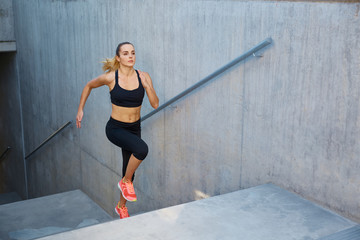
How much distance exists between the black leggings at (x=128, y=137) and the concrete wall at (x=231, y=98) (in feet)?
2.82

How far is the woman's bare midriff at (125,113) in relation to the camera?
3.97m

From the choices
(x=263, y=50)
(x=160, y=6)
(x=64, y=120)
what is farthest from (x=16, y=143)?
(x=263, y=50)

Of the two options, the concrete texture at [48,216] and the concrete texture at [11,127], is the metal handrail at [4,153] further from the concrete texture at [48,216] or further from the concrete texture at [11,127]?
the concrete texture at [48,216]

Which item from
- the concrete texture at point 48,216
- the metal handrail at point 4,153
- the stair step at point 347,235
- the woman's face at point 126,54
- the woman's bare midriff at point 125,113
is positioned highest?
the woman's face at point 126,54

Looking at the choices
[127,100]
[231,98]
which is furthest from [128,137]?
[231,98]

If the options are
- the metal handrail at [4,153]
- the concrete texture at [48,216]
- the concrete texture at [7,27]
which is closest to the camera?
the concrete texture at [48,216]

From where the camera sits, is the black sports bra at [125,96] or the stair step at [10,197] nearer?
the black sports bra at [125,96]

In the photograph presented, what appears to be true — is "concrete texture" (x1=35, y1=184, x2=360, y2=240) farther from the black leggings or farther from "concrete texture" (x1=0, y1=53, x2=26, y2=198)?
"concrete texture" (x1=0, y1=53, x2=26, y2=198)

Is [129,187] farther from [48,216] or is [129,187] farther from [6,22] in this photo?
[6,22]

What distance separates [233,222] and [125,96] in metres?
1.52

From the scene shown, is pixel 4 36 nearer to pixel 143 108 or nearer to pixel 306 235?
pixel 143 108

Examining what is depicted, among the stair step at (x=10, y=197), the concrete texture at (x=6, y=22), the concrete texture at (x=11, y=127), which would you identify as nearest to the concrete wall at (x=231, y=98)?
the concrete texture at (x=6, y=22)

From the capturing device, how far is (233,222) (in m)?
3.03

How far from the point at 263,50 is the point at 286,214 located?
138 centimetres
